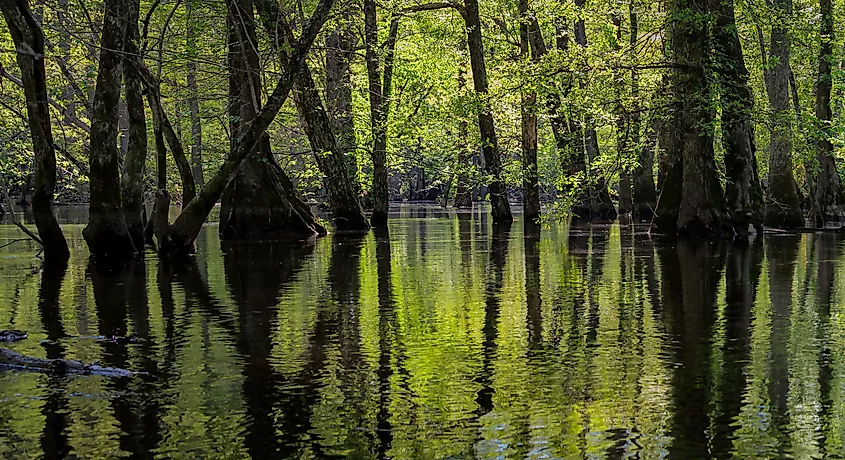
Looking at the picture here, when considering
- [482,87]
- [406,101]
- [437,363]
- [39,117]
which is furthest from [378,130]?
[437,363]

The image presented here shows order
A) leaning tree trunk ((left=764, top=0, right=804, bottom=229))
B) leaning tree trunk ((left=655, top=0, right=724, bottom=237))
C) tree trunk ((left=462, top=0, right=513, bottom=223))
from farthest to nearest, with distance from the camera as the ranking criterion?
tree trunk ((left=462, top=0, right=513, bottom=223)) → leaning tree trunk ((left=764, top=0, right=804, bottom=229)) → leaning tree trunk ((left=655, top=0, right=724, bottom=237))

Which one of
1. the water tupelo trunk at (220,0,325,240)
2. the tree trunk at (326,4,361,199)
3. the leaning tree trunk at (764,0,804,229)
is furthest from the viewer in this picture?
the tree trunk at (326,4,361,199)

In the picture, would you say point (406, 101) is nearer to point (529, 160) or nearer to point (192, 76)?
point (529, 160)

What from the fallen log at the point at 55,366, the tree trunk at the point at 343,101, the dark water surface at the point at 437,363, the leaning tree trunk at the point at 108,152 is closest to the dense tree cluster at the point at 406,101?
the leaning tree trunk at the point at 108,152

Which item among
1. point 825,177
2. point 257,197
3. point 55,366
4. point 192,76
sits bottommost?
point 55,366

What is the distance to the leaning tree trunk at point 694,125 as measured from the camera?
22.1 meters

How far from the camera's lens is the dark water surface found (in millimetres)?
5941

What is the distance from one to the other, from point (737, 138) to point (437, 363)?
17.9 meters

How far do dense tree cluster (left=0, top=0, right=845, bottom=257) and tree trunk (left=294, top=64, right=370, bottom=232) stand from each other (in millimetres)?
65

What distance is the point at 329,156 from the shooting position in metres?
28.8

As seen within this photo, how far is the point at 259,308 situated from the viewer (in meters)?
12.1

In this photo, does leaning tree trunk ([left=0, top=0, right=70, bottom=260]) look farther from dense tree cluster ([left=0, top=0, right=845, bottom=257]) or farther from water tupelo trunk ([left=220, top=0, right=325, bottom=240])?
water tupelo trunk ([left=220, top=0, right=325, bottom=240])

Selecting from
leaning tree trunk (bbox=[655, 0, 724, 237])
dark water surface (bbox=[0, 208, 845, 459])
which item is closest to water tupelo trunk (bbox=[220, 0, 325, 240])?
dark water surface (bbox=[0, 208, 845, 459])

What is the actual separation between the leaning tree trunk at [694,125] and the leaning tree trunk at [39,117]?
41.9ft
